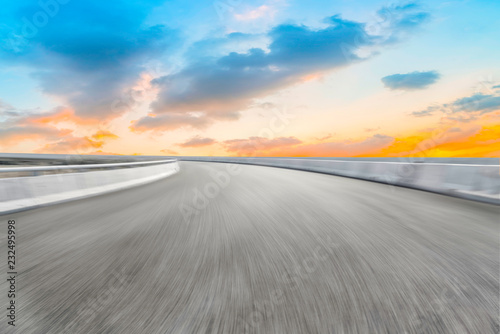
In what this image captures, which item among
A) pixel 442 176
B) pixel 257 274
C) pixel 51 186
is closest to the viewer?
pixel 257 274

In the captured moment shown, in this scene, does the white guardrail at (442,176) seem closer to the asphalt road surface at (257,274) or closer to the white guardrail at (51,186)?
the asphalt road surface at (257,274)

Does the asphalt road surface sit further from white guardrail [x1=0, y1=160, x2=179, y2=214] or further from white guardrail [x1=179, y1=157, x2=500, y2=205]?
white guardrail [x1=179, y1=157, x2=500, y2=205]

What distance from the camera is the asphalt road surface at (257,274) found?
2.29m

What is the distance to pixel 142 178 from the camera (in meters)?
16.1

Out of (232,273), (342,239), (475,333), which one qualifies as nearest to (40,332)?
(232,273)

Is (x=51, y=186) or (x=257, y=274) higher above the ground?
(x=51, y=186)

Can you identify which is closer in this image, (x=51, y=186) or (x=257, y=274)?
(x=257, y=274)

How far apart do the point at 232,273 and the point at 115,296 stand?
1.07m

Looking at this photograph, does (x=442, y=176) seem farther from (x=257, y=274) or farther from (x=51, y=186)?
(x=51, y=186)

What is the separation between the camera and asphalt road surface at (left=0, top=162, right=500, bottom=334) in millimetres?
2295

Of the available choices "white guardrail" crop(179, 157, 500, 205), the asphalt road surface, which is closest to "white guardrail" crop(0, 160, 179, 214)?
the asphalt road surface

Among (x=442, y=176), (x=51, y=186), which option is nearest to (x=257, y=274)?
(x=51, y=186)

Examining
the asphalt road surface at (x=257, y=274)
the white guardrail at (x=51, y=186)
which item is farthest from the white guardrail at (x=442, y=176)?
the white guardrail at (x=51, y=186)

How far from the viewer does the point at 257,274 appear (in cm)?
314
